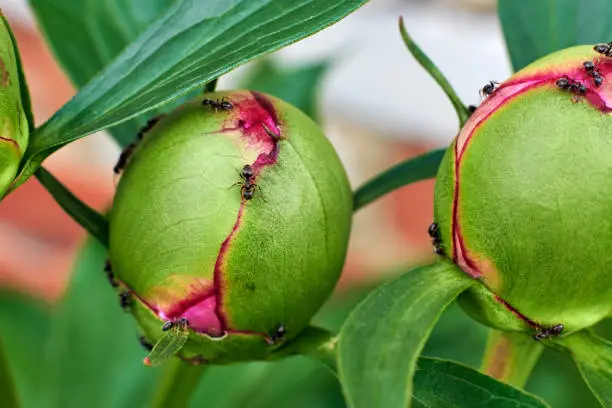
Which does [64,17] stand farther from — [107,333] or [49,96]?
[49,96]

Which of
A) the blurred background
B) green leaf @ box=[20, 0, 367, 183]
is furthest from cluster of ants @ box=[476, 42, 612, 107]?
the blurred background

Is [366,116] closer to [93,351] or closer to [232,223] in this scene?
[93,351]

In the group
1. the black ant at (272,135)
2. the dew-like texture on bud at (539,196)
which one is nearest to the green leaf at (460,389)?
→ the dew-like texture on bud at (539,196)

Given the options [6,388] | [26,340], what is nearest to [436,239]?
[6,388]

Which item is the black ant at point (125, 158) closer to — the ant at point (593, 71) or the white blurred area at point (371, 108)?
the ant at point (593, 71)

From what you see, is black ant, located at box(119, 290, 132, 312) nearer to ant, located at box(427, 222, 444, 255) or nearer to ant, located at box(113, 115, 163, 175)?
ant, located at box(113, 115, 163, 175)
